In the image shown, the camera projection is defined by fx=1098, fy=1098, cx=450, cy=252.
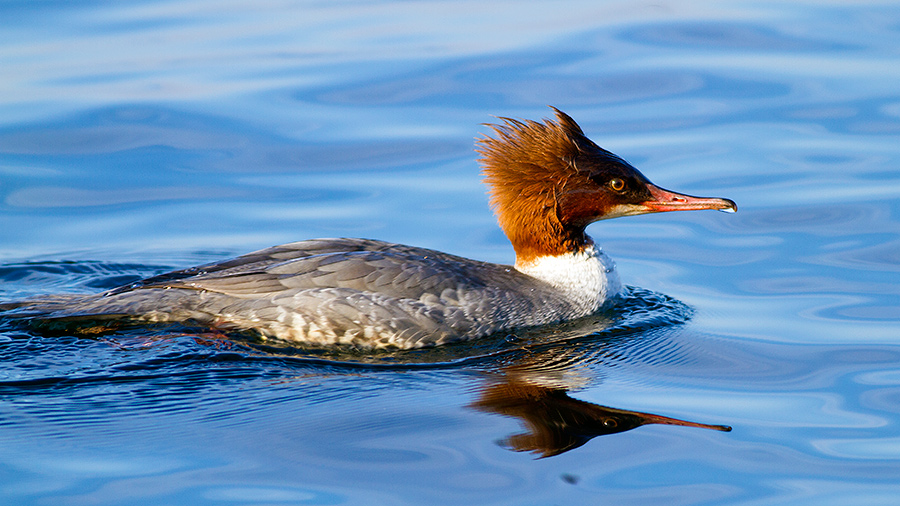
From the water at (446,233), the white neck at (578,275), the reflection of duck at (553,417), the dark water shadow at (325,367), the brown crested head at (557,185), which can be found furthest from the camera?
the white neck at (578,275)

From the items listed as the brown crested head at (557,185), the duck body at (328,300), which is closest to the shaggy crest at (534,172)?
the brown crested head at (557,185)

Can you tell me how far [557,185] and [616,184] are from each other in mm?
439

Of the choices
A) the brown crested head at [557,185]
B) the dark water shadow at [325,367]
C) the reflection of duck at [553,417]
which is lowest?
the reflection of duck at [553,417]

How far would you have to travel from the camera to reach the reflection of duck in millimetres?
5719

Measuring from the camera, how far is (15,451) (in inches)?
215

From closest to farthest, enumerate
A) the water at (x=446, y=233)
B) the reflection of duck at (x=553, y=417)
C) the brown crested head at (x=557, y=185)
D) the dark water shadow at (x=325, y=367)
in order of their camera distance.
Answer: the water at (x=446, y=233)
the reflection of duck at (x=553, y=417)
the dark water shadow at (x=325, y=367)
the brown crested head at (x=557, y=185)

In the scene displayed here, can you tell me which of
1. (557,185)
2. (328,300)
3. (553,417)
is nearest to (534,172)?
(557,185)

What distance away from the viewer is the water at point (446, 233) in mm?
5496

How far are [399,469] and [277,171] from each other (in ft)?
20.6

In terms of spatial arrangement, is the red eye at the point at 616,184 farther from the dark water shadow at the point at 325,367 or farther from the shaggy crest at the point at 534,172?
the dark water shadow at the point at 325,367

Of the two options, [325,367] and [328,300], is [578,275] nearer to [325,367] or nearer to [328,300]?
[328,300]

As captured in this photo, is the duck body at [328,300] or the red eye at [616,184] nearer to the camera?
the duck body at [328,300]

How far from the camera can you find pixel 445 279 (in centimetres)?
750

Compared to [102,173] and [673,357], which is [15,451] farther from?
[102,173]
